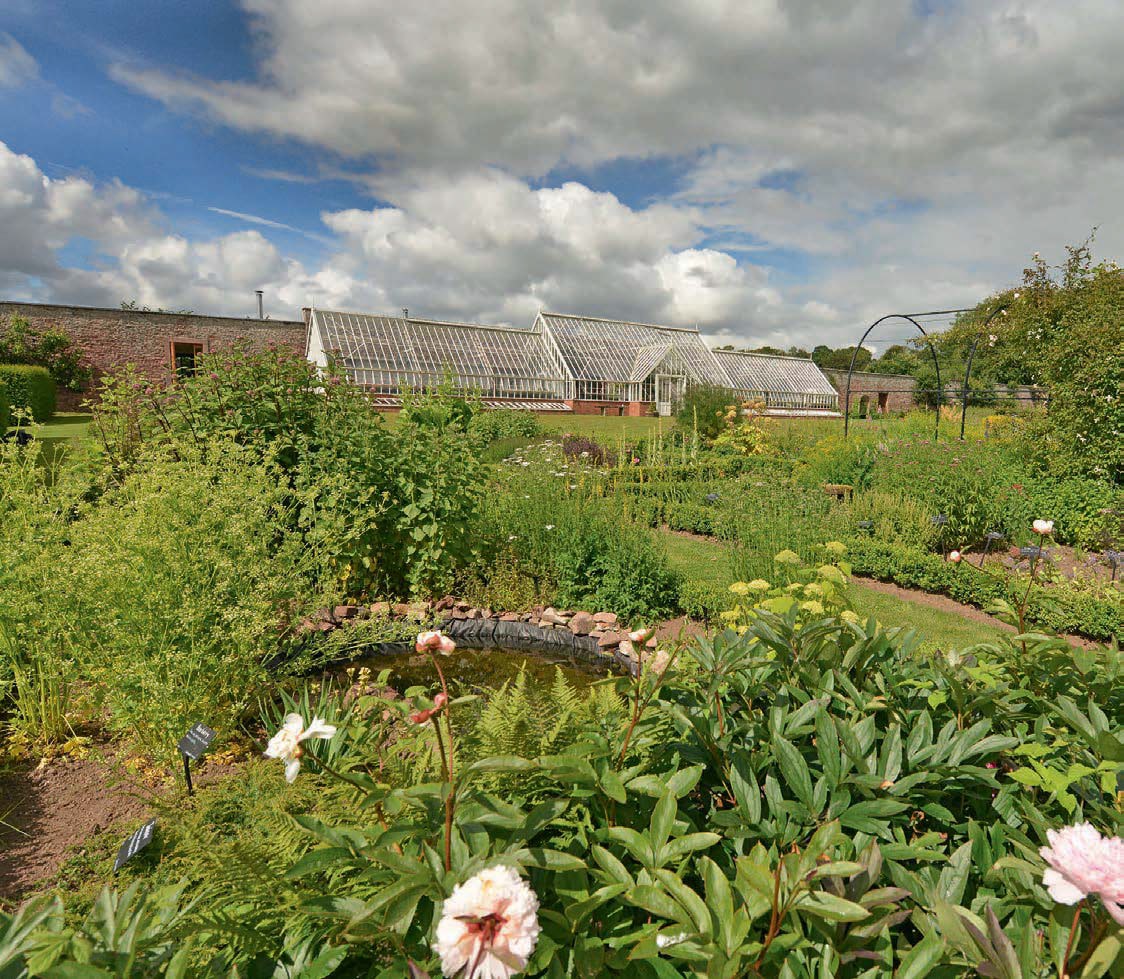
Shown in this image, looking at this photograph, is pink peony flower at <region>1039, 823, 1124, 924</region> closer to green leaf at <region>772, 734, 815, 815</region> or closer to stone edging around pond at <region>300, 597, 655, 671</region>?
green leaf at <region>772, 734, 815, 815</region>

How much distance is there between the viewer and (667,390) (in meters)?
26.5

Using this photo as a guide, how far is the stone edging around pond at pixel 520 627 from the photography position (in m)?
4.24

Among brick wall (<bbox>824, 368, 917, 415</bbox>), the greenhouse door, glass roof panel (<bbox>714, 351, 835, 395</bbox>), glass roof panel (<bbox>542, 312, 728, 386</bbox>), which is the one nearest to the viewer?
glass roof panel (<bbox>542, 312, 728, 386</bbox>)

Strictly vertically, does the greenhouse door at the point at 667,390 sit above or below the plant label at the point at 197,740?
above

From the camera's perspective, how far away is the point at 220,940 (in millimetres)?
896

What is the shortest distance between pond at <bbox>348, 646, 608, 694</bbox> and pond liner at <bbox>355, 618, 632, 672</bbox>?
0.15 ft

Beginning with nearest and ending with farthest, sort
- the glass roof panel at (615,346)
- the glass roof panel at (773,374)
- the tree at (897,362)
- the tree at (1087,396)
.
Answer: the tree at (1087,396) < the glass roof panel at (615,346) < the glass roof panel at (773,374) < the tree at (897,362)

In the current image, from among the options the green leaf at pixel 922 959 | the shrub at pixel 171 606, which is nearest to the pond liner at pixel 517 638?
the shrub at pixel 171 606

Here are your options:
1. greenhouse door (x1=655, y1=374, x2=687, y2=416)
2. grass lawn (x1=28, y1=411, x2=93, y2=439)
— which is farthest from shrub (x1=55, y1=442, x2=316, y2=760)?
greenhouse door (x1=655, y1=374, x2=687, y2=416)

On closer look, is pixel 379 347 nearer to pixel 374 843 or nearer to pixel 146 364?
pixel 146 364

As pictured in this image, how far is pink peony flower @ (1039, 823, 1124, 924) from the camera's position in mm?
556

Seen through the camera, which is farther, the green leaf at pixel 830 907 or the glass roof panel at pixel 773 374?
the glass roof panel at pixel 773 374

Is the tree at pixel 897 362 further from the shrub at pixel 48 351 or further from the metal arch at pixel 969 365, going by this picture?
the shrub at pixel 48 351

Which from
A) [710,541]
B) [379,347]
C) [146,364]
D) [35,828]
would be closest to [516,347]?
[379,347]
